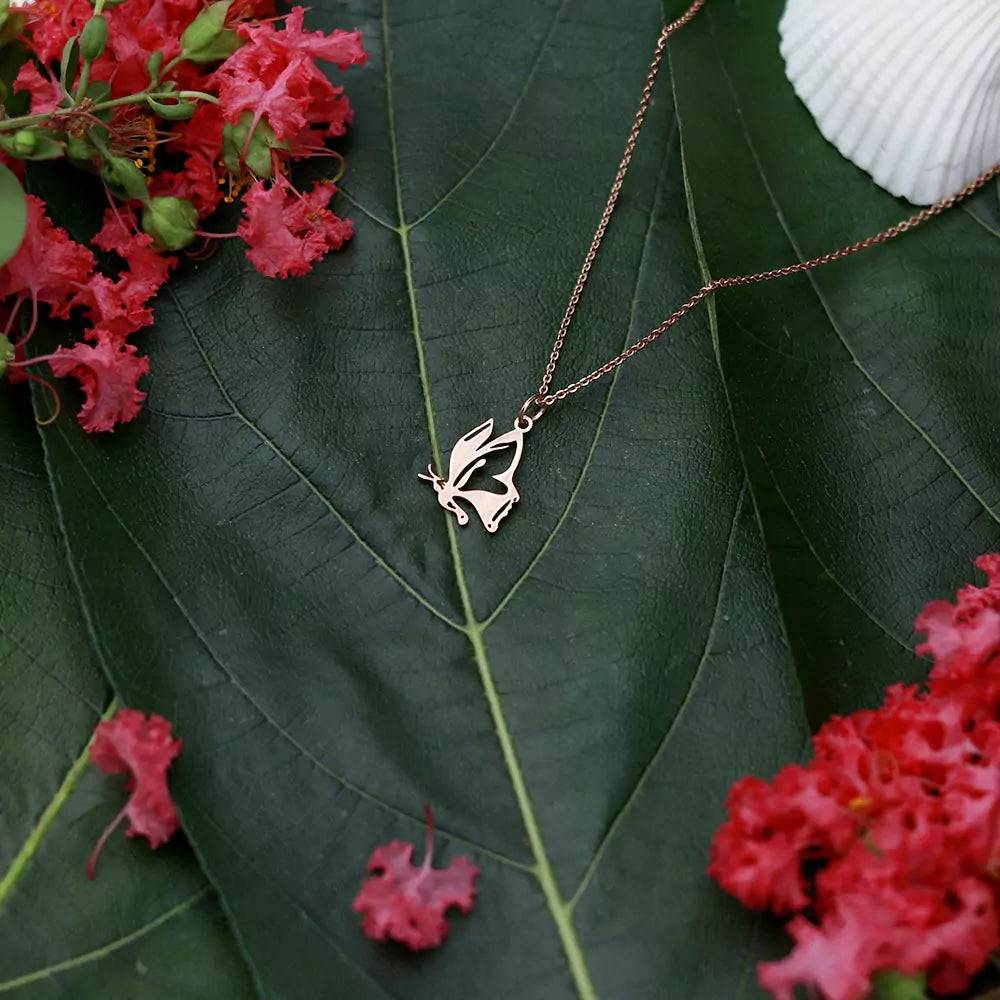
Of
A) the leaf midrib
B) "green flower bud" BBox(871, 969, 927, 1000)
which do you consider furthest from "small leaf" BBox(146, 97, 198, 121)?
"green flower bud" BBox(871, 969, 927, 1000)

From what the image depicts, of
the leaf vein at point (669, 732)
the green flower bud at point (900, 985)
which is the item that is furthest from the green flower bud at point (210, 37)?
the green flower bud at point (900, 985)

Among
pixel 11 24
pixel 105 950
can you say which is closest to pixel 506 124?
pixel 11 24

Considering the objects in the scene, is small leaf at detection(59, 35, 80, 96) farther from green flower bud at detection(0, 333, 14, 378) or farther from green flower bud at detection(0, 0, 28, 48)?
green flower bud at detection(0, 333, 14, 378)

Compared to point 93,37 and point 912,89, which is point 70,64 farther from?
point 912,89

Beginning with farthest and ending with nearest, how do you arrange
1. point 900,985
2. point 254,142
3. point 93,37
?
point 254,142 → point 93,37 → point 900,985

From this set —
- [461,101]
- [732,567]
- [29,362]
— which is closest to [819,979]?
[732,567]

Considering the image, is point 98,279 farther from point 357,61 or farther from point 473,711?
point 473,711

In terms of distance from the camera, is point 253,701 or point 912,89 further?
point 912,89
